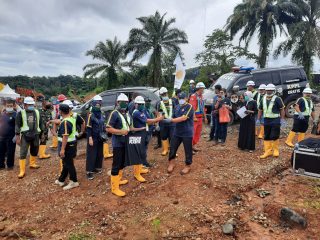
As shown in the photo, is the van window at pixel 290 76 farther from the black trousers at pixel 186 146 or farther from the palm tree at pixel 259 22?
the palm tree at pixel 259 22

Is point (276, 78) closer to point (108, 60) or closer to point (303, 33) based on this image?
point (303, 33)

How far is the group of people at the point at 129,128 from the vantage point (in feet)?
17.9

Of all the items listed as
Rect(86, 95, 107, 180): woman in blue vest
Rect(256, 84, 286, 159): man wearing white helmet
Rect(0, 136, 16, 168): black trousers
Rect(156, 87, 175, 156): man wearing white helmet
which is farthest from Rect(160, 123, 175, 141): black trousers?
Rect(0, 136, 16, 168): black trousers

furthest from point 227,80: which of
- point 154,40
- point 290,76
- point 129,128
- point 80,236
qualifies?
point 154,40

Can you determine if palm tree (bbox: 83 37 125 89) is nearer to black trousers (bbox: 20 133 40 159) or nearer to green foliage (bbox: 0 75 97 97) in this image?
green foliage (bbox: 0 75 97 97)

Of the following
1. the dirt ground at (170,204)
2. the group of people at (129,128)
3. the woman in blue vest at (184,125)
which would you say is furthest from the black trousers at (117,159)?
the woman in blue vest at (184,125)

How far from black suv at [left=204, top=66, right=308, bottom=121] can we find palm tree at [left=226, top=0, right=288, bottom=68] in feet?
44.3

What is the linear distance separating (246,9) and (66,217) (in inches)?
917

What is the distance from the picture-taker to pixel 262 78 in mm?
10438

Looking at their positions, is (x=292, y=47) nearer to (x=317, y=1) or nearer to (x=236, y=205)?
(x=317, y=1)

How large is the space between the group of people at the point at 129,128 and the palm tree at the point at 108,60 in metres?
21.3

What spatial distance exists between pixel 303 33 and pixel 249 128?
1838 centimetres

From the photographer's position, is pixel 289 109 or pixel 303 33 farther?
pixel 303 33

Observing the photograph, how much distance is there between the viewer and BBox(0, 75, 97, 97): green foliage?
147 feet
